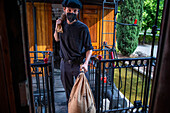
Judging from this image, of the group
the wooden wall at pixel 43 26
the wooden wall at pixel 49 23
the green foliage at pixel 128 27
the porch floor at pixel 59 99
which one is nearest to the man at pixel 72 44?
the porch floor at pixel 59 99

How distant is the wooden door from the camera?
6.61 metres

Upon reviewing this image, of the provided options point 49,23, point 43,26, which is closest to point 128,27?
point 49,23

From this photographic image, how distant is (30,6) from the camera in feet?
19.4

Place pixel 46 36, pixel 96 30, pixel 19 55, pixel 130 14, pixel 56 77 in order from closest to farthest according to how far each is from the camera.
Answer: pixel 19 55 < pixel 56 77 < pixel 46 36 < pixel 96 30 < pixel 130 14

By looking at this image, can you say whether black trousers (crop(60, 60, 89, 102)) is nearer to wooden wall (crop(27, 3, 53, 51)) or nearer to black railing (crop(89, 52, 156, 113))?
black railing (crop(89, 52, 156, 113))

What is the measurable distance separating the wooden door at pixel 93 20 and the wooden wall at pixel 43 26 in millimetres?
1584

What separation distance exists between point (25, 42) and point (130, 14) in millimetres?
14989

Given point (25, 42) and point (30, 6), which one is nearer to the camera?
point (25, 42)

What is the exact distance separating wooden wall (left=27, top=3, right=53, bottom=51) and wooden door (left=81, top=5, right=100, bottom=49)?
1584 millimetres

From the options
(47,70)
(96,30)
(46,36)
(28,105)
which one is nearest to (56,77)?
(46,36)

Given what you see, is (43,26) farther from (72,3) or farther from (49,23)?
(72,3)

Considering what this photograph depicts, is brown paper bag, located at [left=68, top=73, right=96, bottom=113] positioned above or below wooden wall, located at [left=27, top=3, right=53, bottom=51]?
below

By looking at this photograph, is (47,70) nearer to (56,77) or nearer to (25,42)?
(25,42)

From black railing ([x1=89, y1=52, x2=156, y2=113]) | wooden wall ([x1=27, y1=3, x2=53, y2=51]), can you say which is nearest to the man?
black railing ([x1=89, y1=52, x2=156, y2=113])
